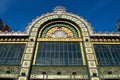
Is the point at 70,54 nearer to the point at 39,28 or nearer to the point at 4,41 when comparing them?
the point at 39,28

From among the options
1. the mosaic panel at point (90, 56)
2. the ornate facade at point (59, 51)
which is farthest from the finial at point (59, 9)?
the mosaic panel at point (90, 56)

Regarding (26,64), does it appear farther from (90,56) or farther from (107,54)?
(107,54)

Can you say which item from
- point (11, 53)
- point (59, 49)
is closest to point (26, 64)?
point (11, 53)

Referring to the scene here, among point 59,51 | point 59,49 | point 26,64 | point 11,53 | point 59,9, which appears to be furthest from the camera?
point 59,9

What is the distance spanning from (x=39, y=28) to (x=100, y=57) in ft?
32.5

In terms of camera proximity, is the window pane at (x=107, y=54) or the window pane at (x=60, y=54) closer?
the window pane at (x=60, y=54)

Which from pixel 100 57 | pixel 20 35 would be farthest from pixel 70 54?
pixel 20 35

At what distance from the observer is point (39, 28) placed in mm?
28984

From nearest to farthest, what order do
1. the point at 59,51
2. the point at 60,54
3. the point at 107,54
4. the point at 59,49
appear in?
the point at 60,54 → the point at 107,54 → the point at 59,51 → the point at 59,49

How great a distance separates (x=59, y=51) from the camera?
84.3ft

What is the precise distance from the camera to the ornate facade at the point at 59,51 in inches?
889

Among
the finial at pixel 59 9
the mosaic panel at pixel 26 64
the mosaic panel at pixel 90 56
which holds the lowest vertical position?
the mosaic panel at pixel 26 64

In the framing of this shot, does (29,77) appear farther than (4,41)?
No

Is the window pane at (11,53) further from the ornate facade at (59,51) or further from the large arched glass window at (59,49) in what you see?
the large arched glass window at (59,49)
